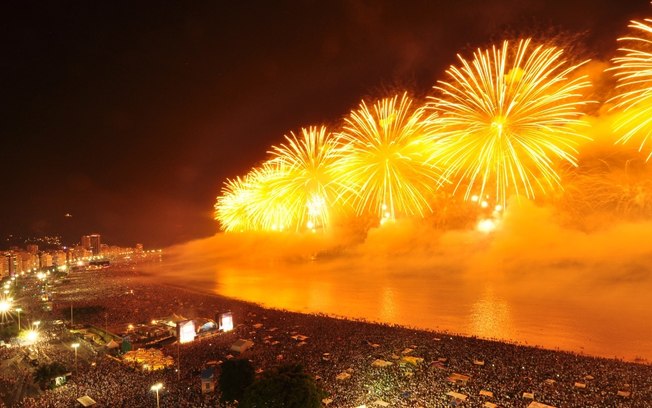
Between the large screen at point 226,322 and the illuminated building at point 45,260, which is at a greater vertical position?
the illuminated building at point 45,260

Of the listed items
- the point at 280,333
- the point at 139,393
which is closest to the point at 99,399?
the point at 139,393

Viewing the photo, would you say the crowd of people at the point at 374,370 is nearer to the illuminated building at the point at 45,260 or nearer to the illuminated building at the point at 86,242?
the illuminated building at the point at 45,260

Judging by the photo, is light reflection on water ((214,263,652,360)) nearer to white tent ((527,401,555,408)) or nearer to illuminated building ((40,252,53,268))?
white tent ((527,401,555,408))

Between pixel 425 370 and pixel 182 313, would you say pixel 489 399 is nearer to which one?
pixel 425 370

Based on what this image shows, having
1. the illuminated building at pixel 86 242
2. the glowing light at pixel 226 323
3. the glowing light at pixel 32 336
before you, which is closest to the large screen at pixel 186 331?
the glowing light at pixel 226 323

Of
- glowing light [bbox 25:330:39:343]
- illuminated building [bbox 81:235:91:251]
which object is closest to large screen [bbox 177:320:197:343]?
glowing light [bbox 25:330:39:343]

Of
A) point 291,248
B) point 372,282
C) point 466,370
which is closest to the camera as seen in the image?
point 466,370
